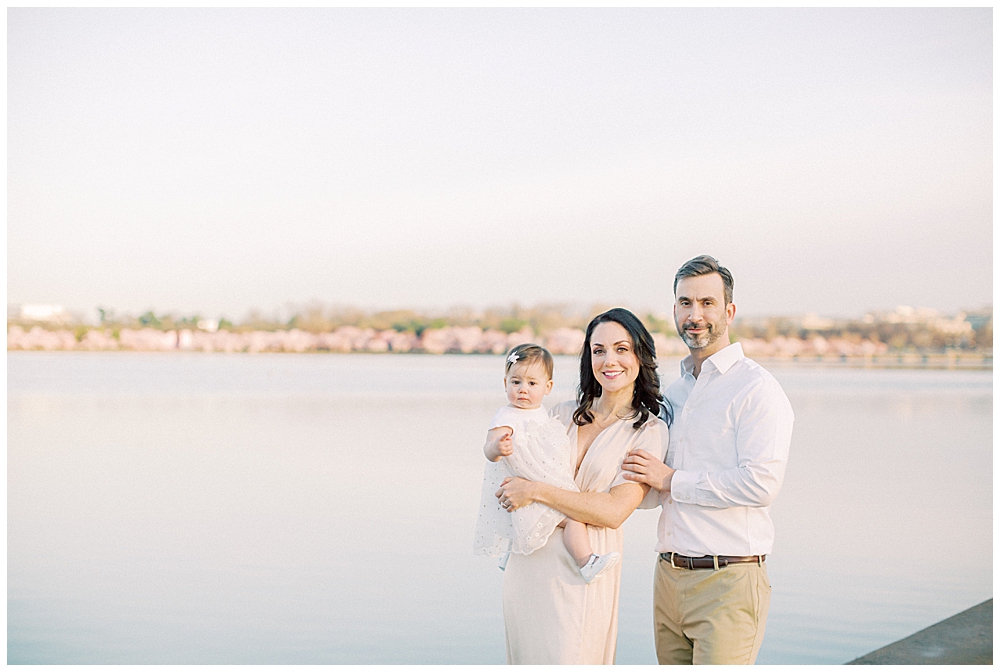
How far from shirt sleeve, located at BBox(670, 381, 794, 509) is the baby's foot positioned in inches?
10.8

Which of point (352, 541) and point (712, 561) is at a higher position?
point (712, 561)

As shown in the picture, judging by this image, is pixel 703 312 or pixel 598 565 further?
pixel 703 312

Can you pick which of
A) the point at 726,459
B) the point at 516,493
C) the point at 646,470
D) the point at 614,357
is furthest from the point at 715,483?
the point at 516,493

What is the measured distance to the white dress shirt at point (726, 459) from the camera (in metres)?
2.97

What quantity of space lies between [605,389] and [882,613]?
4688 millimetres

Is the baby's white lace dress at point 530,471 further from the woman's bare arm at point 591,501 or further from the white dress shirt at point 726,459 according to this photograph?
the white dress shirt at point 726,459

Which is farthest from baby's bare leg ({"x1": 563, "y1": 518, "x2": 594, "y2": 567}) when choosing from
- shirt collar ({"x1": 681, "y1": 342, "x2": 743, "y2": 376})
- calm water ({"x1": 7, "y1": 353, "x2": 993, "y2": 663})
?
calm water ({"x1": 7, "y1": 353, "x2": 993, "y2": 663})

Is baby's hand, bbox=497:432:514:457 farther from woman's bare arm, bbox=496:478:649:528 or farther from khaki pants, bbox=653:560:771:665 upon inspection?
khaki pants, bbox=653:560:771:665

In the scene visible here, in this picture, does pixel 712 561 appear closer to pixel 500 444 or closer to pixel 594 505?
pixel 594 505

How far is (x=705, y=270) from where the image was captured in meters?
3.09

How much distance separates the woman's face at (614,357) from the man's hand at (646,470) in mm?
216

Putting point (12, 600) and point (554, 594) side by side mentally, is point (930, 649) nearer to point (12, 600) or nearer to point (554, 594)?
point (554, 594)

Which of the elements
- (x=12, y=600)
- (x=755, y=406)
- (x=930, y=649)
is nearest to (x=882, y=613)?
(x=930, y=649)

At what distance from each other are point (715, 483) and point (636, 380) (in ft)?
1.30
